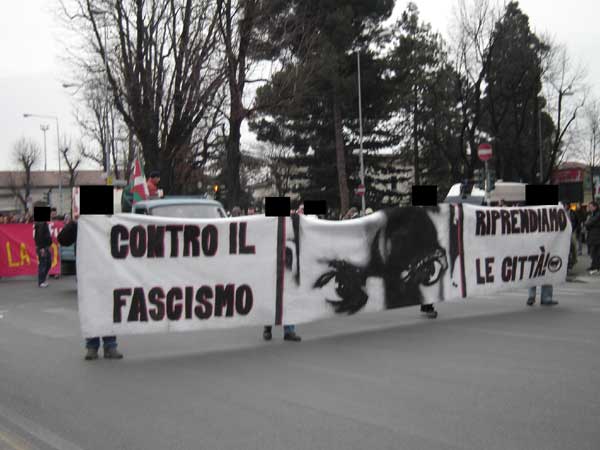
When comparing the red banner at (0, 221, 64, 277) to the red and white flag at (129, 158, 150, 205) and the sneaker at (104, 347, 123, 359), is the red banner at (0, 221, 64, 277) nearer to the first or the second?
the red and white flag at (129, 158, 150, 205)

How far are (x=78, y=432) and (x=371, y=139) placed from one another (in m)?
47.7

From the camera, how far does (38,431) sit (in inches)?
235

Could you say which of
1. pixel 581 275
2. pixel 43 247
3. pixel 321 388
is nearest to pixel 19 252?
pixel 43 247

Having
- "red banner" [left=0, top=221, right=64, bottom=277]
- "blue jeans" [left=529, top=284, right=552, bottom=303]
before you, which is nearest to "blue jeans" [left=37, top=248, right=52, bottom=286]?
"red banner" [left=0, top=221, right=64, bottom=277]

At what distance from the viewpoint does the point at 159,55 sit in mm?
29625

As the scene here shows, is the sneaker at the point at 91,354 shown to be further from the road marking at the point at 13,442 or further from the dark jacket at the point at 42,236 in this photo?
the dark jacket at the point at 42,236

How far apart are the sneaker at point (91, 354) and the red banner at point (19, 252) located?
A: 15.0m

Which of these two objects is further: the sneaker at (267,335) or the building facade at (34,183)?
the building facade at (34,183)

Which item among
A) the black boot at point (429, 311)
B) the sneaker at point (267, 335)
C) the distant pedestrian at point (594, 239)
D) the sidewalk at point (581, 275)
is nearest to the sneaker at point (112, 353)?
the sneaker at point (267, 335)

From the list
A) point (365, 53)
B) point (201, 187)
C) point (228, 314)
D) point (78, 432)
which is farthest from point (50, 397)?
point (201, 187)

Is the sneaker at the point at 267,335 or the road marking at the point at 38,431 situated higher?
the road marking at the point at 38,431

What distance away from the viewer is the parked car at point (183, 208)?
1664 cm

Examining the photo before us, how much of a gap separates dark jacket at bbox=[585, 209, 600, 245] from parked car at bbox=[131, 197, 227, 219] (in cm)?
920

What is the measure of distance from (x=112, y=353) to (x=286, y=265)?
2.40 meters
